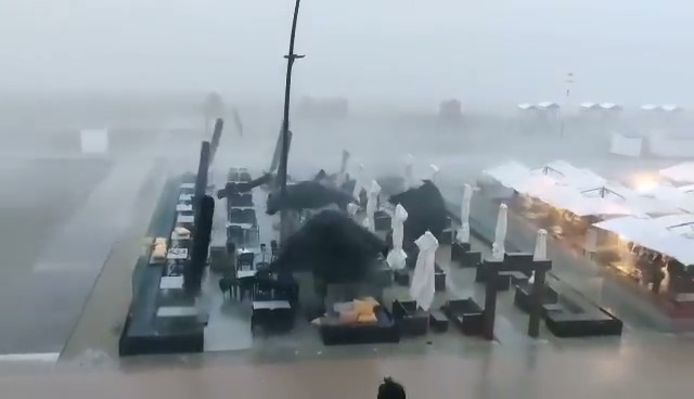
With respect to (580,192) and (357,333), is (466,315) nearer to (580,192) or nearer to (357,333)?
(357,333)

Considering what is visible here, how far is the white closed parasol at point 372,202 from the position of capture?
16.5 feet

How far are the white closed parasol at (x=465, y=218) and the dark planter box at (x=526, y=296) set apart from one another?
74 centimetres

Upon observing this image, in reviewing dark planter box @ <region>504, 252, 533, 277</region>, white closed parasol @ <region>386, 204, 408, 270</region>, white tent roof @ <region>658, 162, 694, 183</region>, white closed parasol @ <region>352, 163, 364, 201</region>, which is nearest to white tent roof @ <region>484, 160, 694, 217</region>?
white tent roof @ <region>658, 162, 694, 183</region>

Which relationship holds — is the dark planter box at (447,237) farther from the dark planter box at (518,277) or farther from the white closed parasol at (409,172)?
the dark planter box at (518,277)

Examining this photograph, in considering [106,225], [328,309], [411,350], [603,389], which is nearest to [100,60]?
[106,225]

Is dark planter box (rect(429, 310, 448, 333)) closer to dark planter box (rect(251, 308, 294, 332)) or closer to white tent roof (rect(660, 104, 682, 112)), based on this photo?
dark planter box (rect(251, 308, 294, 332))

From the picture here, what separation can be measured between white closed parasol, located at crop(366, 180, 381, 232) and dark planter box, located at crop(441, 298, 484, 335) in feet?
2.93

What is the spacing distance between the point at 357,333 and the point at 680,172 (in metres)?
3.74

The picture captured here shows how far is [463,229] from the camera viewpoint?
205 inches

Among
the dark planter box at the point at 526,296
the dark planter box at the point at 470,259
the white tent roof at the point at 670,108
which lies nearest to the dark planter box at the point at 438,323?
the dark planter box at the point at 526,296

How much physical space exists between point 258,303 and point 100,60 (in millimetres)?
2595

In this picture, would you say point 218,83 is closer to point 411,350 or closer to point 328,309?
point 328,309

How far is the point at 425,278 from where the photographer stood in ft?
13.4

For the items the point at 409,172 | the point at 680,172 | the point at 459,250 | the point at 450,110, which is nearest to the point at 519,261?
the point at 459,250
